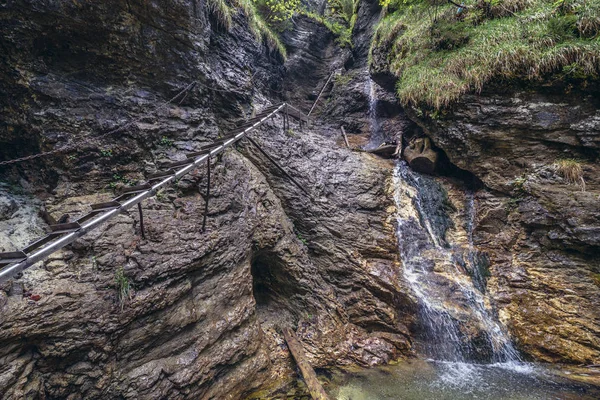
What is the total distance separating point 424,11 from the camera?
9930mm

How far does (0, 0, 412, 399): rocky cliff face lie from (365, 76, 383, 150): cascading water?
4.58m

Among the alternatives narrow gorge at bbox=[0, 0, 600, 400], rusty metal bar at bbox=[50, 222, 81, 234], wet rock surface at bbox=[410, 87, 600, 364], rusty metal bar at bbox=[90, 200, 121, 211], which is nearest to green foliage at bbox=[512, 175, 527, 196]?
wet rock surface at bbox=[410, 87, 600, 364]

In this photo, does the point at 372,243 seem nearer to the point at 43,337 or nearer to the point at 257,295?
the point at 257,295

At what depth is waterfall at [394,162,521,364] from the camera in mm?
5852

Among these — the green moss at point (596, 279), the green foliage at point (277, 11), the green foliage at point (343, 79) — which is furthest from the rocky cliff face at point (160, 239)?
the green foliage at point (343, 79)

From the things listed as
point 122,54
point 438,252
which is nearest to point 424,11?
point 438,252

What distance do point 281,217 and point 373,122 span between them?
7.78m

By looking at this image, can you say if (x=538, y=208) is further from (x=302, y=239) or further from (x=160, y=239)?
(x=160, y=239)

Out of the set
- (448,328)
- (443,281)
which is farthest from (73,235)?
(443,281)

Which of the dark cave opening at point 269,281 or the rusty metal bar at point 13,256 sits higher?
the rusty metal bar at point 13,256

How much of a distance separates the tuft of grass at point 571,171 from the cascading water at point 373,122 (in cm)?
→ 608

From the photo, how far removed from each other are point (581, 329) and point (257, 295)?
694 centimetres

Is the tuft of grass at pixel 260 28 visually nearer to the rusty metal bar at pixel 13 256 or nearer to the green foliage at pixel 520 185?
the rusty metal bar at pixel 13 256

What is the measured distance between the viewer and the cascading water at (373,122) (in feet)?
39.2
